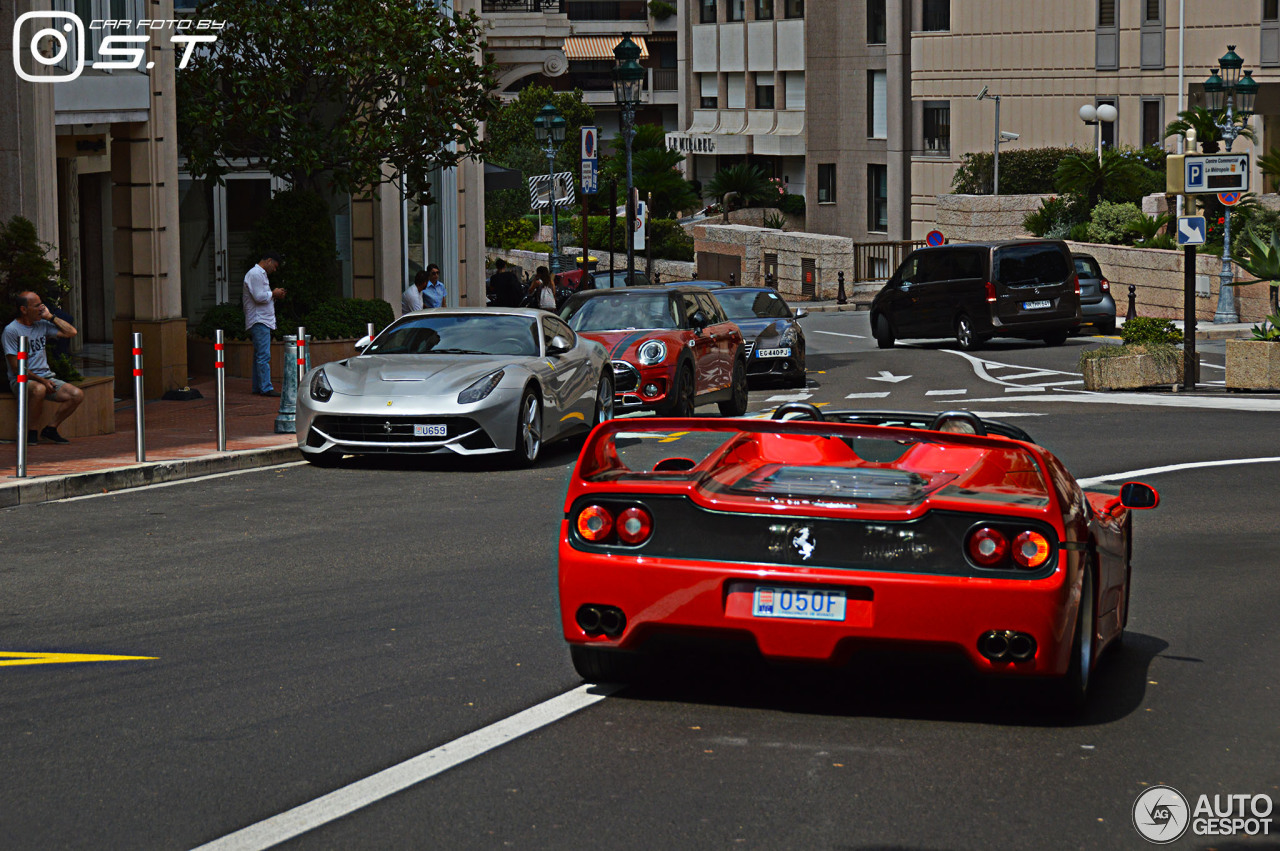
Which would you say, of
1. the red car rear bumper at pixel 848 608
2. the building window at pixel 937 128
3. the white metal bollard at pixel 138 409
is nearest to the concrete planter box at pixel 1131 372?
the white metal bollard at pixel 138 409

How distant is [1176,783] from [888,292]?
2776 centimetres

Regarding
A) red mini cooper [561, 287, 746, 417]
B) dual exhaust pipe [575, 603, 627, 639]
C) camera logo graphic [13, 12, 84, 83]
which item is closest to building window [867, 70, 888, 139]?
red mini cooper [561, 287, 746, 417]

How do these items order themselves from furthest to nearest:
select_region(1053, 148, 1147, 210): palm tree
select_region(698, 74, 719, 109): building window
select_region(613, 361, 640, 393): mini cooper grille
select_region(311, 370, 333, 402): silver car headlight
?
select_region(698, 74, 719, 109): building window
select_region(1053, 148, 1147, 210): palm tree
select_region(613, 361, 640, 393): mini cooper grille
select_region(311, 370, 333, 402): silver car headlight

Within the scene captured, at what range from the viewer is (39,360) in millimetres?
15984

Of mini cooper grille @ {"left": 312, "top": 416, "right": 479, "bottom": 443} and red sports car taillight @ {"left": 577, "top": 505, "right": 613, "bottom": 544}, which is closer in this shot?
red sports car taillight @ {"left": 577, "top": 505, "right": 613, "bottom": 544}

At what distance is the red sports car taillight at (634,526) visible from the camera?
21.9 ft

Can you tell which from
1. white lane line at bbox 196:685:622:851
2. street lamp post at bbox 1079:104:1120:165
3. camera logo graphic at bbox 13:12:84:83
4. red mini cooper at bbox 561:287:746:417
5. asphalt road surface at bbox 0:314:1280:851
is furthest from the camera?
street lamp post at bbox 1079:104:1120:165

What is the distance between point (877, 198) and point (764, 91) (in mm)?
13782

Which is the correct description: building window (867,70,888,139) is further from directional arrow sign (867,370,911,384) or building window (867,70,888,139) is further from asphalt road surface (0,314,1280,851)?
asphalt road surface (0,314,1280,851)

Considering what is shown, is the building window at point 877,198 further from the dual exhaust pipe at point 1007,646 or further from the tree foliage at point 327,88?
the dual exhaust pipe at point 1007,646

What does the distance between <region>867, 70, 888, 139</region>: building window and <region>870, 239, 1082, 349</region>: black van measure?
110ft

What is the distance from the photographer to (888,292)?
3319 cm

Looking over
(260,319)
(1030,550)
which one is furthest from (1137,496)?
(260,319)

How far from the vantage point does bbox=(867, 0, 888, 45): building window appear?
6506 cm
